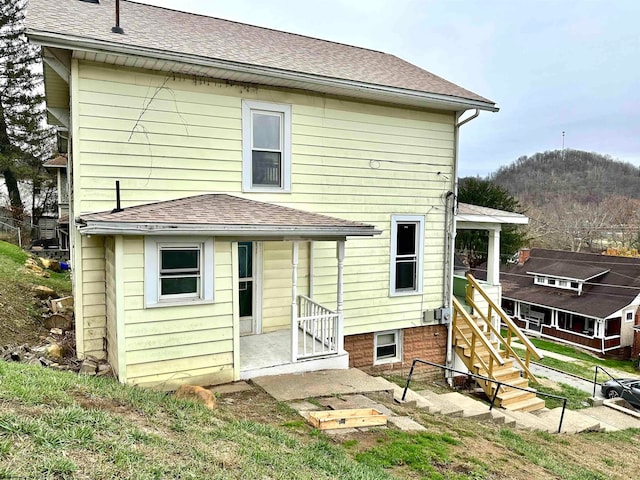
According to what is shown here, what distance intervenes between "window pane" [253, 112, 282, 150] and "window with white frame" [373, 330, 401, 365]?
4.82 meters

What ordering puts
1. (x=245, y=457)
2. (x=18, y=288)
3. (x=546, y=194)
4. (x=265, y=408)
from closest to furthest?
1. (x=245, y=457)
2. (x=265, y=408)
3. (x=18, y=288)
4. (x=546, y=194)

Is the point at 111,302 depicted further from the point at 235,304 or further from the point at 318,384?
the point at 318,384

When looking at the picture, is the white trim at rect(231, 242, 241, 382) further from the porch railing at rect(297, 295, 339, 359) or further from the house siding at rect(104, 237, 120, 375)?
the house siding at rect(104, 237, 120, 375)

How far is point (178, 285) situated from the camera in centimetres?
655

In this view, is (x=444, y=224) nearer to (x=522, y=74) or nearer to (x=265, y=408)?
(x=265, y=408)

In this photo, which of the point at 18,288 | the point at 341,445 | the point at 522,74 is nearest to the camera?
the point at 341,445

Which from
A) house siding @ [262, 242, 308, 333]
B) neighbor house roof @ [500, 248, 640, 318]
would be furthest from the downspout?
neighbor house roof @ [500, 248, 640, 318]

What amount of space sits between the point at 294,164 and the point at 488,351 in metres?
6.23

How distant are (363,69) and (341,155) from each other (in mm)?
2281

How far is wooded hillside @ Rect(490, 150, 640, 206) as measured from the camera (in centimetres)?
5497

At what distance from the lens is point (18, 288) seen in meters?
11.2

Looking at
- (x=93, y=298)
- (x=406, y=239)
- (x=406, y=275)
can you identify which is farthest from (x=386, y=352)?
(x=93, y=298)

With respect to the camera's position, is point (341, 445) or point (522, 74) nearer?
point (341, 445)

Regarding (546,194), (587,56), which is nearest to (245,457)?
(587,56)
